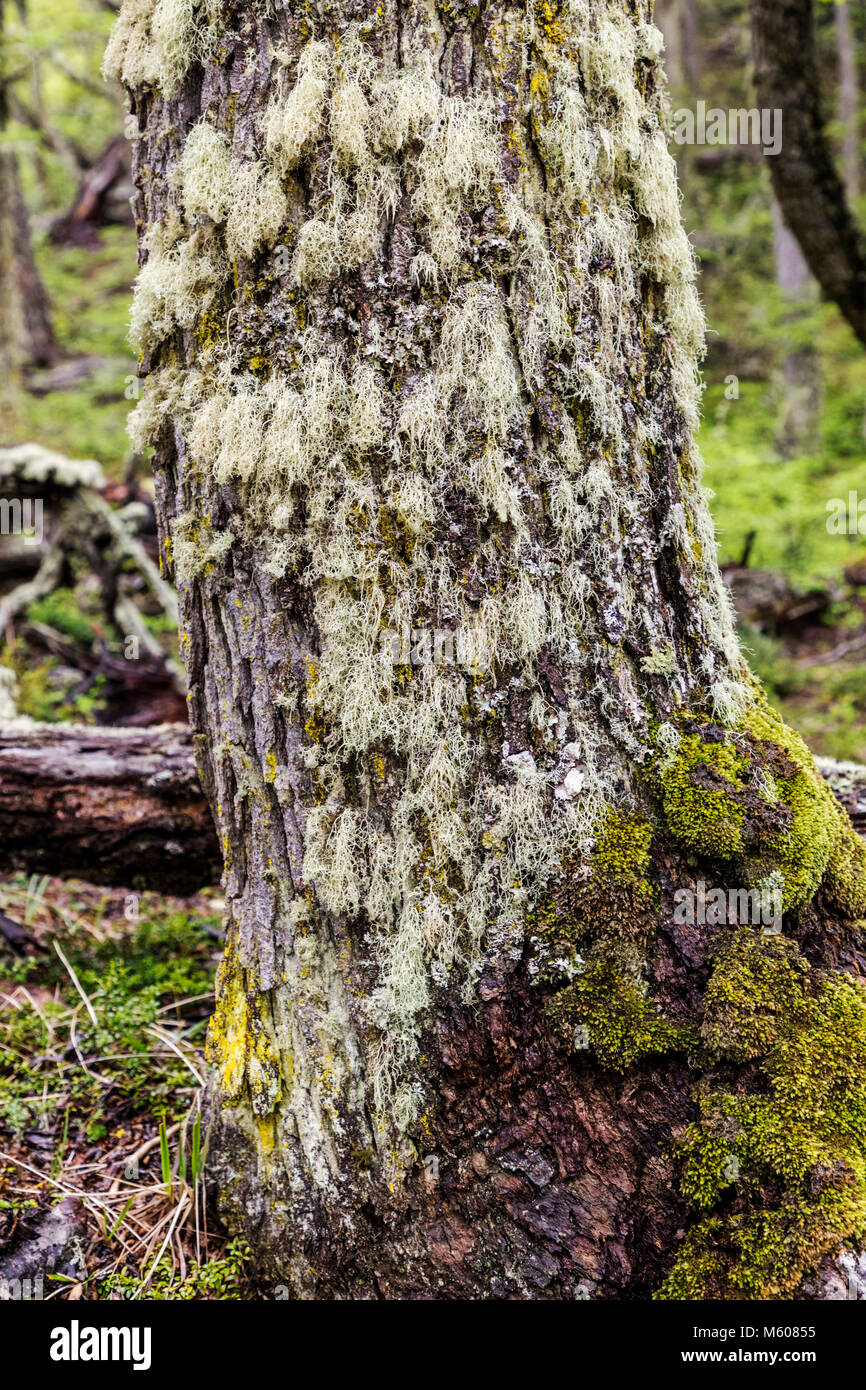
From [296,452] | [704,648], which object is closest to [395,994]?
[704,648]

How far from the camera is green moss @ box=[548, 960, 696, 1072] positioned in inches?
76.4

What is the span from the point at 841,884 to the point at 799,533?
272 inches

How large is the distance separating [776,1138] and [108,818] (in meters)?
2.57

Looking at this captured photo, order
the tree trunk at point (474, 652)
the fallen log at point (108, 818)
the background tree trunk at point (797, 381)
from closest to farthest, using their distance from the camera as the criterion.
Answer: the tree trunk at point (474, 652) < the fallen log at point (108, 818) < the background tree trunk at point (797, 381)

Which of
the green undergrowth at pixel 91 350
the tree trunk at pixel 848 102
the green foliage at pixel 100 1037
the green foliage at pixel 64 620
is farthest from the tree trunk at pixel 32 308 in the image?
the tree trunk at pixel 848 102

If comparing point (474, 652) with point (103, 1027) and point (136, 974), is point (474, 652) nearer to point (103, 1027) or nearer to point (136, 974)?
point (103, 1027)

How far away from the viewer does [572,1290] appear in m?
1.93

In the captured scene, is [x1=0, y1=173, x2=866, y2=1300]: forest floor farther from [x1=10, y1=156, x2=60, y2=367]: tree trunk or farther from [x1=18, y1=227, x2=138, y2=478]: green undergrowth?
[x1=10, y1=156, x2=60, y2=367]: tree trunk

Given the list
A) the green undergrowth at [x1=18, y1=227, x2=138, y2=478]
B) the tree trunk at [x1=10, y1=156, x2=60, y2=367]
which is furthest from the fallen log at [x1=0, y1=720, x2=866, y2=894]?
the tree trunk at [x1=10, y1=156, x2=60, y2=367]

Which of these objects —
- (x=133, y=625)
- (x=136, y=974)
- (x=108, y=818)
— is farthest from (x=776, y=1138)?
(x=133, y=625)

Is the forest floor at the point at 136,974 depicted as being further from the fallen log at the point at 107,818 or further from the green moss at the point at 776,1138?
the green moss at the point at 776,1138

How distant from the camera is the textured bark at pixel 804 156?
4.89 m

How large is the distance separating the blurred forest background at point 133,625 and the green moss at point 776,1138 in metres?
0.96

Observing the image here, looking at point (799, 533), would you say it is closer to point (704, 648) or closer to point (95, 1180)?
point (704, 648)
